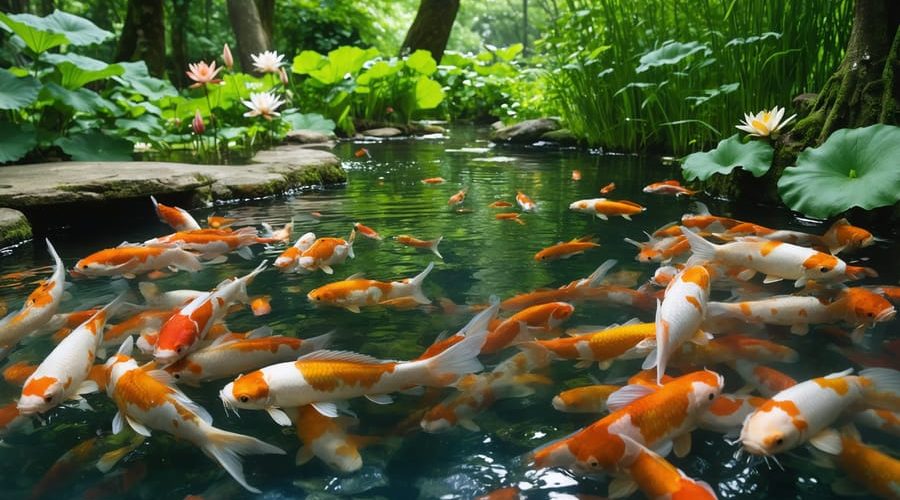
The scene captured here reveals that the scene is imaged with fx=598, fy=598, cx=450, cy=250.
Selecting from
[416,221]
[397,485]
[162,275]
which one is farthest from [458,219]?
[397,485]

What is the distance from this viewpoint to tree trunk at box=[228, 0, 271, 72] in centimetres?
1208

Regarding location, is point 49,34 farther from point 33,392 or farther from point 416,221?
point 33,392

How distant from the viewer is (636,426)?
1325 millimetres

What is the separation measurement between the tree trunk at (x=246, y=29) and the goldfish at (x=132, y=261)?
1051 centimetres

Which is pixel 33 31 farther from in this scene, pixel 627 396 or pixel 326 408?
pixel 627 396

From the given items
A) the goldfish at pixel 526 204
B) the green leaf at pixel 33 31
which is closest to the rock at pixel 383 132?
the green leaf at pixel 33 31

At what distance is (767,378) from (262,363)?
1.47m

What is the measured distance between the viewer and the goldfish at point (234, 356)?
1.72 meters

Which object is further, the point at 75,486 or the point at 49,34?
the point at 49,34

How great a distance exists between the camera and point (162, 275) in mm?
3000

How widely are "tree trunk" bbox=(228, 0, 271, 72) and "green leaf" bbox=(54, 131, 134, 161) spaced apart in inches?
284

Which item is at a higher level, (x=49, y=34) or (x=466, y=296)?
(x=49, y=34)

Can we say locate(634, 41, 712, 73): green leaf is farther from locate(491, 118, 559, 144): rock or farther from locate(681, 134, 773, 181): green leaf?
locate(491, 118, 559, 144): rock

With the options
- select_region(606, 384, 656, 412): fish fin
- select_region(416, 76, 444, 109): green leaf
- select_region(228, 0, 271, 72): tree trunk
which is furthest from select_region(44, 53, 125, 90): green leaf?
select_region(228, 0, 271, 72): tree trunk
